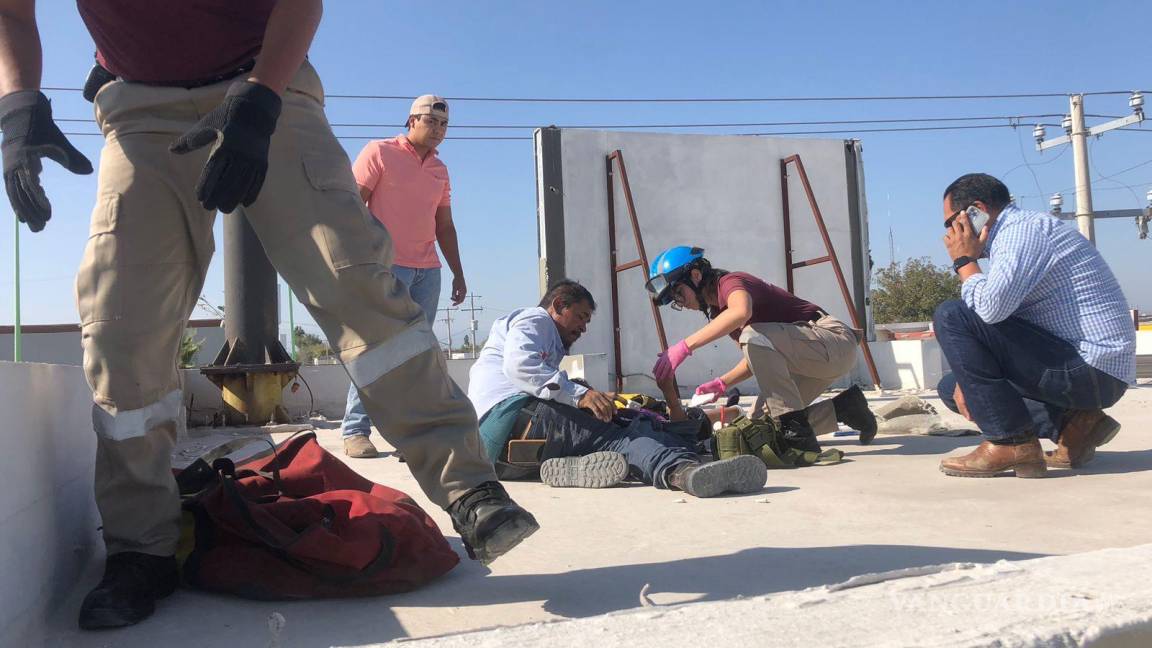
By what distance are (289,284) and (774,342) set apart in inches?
98.6

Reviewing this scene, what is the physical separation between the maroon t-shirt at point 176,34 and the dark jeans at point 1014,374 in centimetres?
246

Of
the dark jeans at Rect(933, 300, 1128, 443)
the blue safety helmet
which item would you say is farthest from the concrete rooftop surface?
the blue safety helmet

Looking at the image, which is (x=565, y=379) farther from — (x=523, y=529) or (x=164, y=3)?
(x=164, y=3)

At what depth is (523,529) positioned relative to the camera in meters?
1.51

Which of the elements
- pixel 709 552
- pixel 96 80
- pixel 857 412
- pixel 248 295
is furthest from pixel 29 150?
pixel 248 295

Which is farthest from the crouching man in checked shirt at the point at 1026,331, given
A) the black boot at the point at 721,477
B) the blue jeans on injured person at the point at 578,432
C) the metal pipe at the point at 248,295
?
the metal pipe at the point at 248,295

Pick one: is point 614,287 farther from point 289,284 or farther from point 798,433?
point 289,284

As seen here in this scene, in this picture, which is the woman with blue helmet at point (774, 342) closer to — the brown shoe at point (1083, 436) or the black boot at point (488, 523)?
the brown shoe at point (1083, 436)

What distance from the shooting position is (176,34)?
1.64 meters


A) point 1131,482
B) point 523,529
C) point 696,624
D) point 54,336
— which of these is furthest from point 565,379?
point 54,336

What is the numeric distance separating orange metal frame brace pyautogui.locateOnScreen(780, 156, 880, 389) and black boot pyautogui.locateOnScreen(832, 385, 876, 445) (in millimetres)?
4737

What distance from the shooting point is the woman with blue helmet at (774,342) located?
3.58 meters

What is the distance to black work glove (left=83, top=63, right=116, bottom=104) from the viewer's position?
1763 millimetres

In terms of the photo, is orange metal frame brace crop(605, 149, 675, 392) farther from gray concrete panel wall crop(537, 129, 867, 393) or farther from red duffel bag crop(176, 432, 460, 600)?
red duffel bag crop(176, 432, 460, 600)
